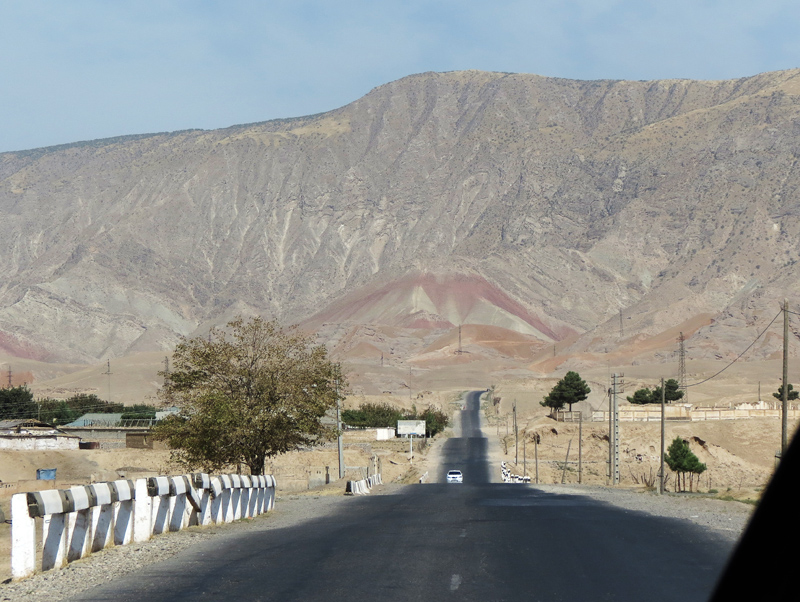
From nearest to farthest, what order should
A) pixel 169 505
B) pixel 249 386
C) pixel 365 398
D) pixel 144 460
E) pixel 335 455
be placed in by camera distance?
pixel 169 505 < pixel 249 386 < pixel 144 460 < pixel 335 455 < pixel 365 398

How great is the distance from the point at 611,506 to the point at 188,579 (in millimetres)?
17949

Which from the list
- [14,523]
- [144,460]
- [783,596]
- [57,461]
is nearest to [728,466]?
[144,460]

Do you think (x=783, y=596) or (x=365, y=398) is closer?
(x=783, y=596)

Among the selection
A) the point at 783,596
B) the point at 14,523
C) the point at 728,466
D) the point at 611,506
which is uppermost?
the point at 783,596

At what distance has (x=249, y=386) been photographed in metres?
39.1

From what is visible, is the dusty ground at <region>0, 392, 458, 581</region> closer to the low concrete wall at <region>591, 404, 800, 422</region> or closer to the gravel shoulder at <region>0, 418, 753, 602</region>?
the gravel shoulder at <region>0, 418, 753, 602</region>

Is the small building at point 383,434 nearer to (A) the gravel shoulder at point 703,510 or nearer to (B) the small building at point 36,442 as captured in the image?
(B) the small building at point 36,442

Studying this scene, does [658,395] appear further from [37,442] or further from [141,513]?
[141,513]

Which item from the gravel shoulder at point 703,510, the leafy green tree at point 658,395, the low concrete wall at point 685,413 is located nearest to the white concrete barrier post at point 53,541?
the gravel shoulder at point 703,510

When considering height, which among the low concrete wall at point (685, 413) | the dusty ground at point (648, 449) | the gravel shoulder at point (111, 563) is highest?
the gravel shoulder at point (111, 563)

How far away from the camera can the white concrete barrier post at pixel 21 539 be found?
12891 mm

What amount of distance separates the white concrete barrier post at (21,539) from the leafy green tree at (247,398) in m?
22.3

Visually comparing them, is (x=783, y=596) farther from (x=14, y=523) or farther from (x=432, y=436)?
(x=432, y=436)

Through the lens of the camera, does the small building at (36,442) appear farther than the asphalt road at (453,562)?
Yes
